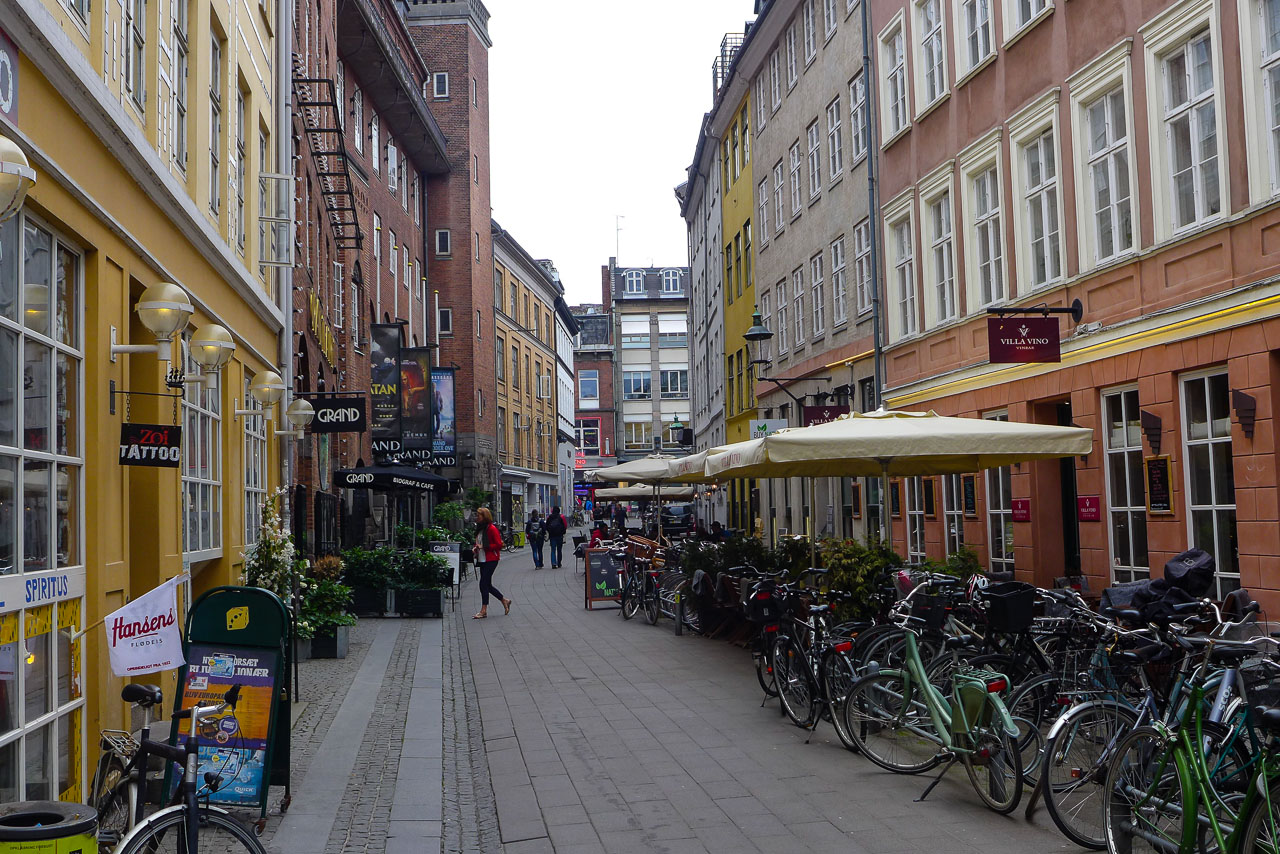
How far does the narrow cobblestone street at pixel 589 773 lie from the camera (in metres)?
6.49

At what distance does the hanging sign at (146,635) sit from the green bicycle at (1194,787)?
13.8ft

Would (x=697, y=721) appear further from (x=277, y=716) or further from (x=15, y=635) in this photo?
(x=15, y=635)

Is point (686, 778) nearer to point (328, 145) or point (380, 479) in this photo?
point (380, 479)

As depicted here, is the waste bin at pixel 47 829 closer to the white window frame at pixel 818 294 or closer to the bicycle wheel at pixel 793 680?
the bicycle wheel at pixel 793 680

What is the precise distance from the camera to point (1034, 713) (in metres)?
6.99

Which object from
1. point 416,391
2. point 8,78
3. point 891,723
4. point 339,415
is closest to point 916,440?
point 891,723

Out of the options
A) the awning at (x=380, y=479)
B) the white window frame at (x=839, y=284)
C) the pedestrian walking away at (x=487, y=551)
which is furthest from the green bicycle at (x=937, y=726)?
the white window frame at (x=839, y=284)

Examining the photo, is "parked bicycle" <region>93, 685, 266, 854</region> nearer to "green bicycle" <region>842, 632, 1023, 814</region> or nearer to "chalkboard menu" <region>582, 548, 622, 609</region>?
"green bicycle" <region>842, 632, 1023, 814</region>

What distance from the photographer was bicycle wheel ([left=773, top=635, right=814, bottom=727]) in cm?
921

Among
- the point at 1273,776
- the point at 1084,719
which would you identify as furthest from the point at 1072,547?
the point at 1273,776

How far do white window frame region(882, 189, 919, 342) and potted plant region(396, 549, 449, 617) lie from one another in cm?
851

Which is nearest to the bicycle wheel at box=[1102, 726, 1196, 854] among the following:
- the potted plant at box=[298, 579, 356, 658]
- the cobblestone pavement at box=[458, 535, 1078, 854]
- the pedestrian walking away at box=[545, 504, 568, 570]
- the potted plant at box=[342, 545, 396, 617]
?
the cobblestone pavement at box=[458, 535, 1078, 854]

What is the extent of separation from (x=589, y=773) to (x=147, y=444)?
3.50 meters

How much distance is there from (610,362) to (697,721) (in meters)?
97.6
